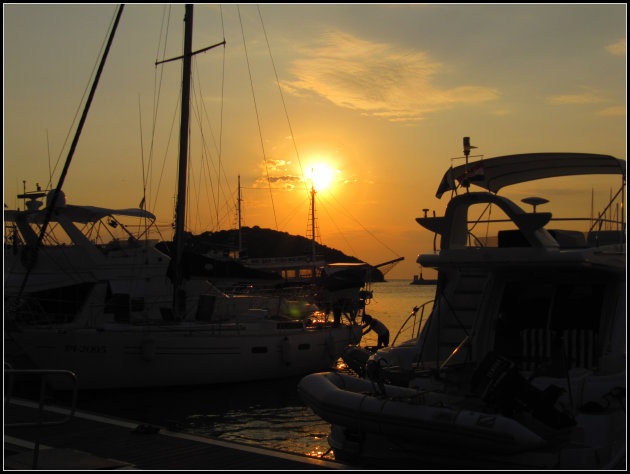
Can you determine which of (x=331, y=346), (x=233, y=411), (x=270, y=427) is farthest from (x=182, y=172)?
(x=270, y=427)

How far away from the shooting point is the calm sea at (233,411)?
14.2m

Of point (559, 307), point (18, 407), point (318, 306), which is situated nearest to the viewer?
point (559, 307)

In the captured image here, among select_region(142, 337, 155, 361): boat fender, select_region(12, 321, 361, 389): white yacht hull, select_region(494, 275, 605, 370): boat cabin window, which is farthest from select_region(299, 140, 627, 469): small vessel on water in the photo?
select_region(142, 337, 155, 361): boat fender

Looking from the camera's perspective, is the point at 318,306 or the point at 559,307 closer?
the point at 559,307

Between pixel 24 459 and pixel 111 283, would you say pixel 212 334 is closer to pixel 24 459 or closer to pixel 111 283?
pixel 111 283

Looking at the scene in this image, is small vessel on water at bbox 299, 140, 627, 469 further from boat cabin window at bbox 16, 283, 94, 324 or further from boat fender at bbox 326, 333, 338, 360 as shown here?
boat cabin window at bbox 16, 283, 94, 324

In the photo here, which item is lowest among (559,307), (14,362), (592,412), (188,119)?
(14,362)

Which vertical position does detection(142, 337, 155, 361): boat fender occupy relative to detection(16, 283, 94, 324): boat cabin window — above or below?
below

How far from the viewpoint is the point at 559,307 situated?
34.0ft

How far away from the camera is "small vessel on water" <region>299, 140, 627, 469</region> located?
797 cm

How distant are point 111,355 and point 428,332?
10.6m

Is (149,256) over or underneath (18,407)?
over

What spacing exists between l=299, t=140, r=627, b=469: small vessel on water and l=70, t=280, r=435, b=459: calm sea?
3.73m

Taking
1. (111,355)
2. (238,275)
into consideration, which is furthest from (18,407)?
(238,275)
